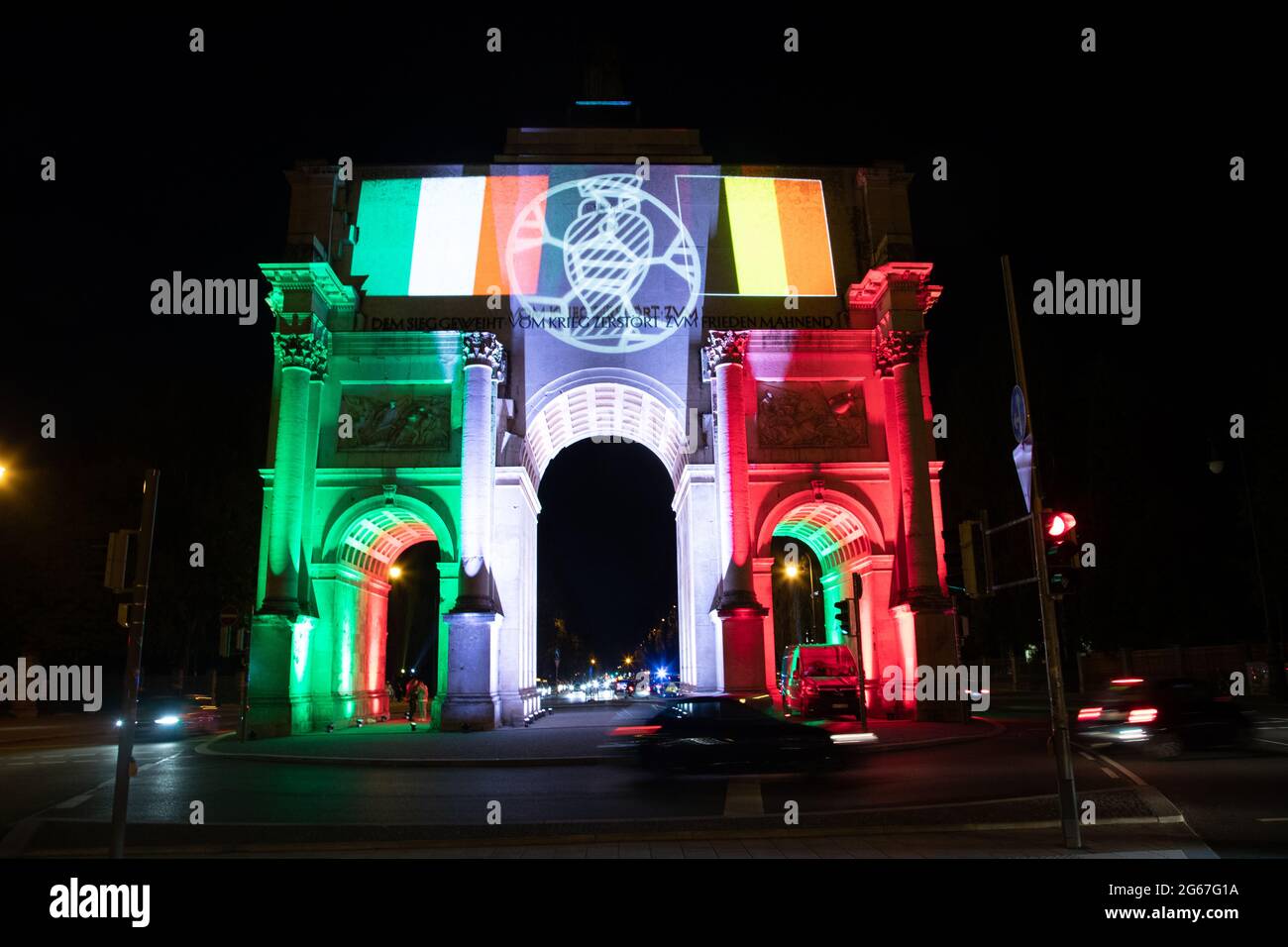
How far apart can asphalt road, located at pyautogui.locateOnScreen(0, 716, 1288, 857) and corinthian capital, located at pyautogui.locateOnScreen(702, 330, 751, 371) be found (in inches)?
592

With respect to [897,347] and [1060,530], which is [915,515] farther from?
[1060,530]

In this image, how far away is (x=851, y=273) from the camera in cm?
3369

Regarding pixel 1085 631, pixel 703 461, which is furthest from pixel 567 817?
pixel 1085 631

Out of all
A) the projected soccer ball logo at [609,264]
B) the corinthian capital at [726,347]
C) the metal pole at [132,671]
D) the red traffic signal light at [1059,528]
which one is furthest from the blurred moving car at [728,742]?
the projected soccer ball logo at [609,264]

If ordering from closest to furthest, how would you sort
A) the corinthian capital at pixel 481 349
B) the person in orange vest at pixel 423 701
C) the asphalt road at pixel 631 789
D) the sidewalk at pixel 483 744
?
the asphalt road at pixel 631 789 < the sidewalk at pixel 483 744 < the corinthian capital at pixel 481 349 < the person in orange vest at pixel 423 701

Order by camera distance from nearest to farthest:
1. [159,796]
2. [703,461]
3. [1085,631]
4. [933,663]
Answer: [159,796]
[933,663]
[703,461]
[1085,631]

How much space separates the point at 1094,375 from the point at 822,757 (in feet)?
119

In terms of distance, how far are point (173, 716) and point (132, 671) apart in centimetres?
2585

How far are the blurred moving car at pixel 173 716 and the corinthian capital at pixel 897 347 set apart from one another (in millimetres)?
26403

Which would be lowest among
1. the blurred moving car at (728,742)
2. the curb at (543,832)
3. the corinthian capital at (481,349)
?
the curb at (543,832)

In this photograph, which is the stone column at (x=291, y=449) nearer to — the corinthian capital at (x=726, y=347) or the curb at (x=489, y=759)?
the curb at (x=489, y=759)

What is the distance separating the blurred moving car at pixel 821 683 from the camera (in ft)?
90.4

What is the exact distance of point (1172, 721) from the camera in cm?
1772
